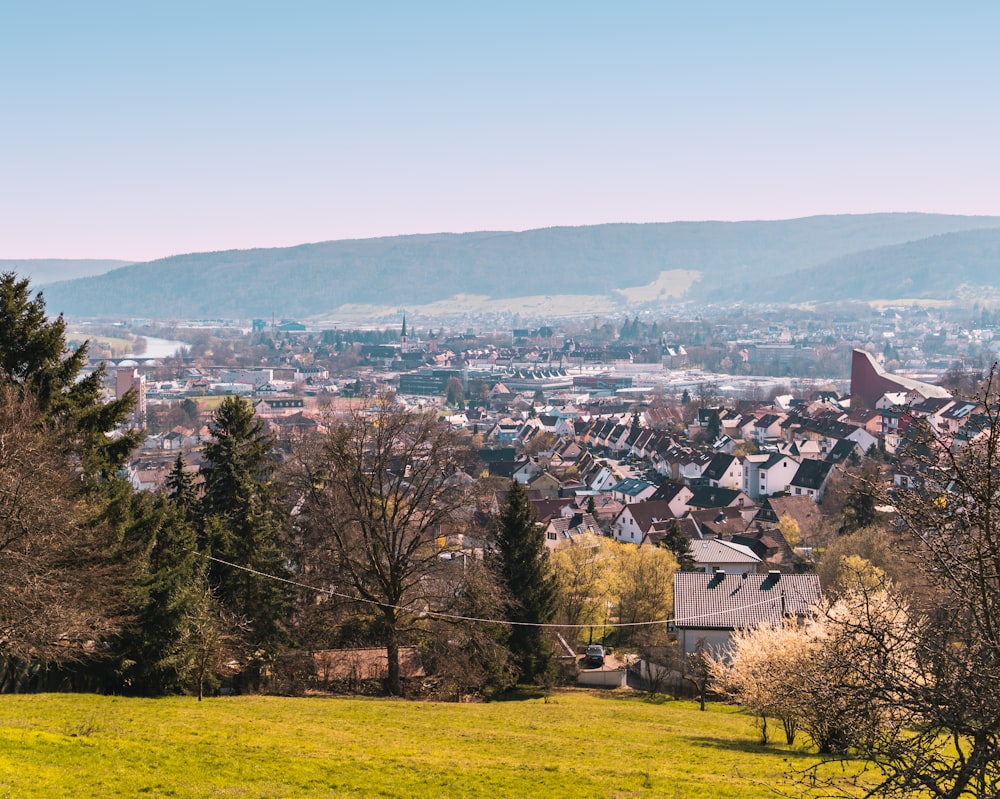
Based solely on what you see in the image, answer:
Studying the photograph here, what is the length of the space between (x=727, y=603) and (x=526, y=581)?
6.84m

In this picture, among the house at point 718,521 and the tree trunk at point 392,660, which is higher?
the tree trunk at point 392,660

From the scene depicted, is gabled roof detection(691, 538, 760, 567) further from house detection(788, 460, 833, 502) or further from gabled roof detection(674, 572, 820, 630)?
house detection(788, 460, 833, 502)

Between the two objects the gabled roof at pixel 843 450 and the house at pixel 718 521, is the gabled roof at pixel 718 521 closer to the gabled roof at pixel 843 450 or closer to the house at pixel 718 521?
the house at pixel 718 521

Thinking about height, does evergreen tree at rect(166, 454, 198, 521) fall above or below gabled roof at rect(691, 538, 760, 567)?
above

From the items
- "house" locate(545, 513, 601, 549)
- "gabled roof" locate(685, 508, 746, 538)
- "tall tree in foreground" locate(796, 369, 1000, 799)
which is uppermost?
"tall tree in foreground" locate(796, 369, 1000, 799)

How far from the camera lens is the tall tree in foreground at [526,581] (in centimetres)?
2534

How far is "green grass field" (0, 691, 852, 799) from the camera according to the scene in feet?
37.7

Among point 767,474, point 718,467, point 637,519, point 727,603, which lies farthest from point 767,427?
point 727,603

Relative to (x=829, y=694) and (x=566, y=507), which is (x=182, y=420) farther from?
(x=829, y=694)

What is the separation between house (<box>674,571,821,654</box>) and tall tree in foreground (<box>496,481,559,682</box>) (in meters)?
Result: 4.57

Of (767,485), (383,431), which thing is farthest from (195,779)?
(767,485)

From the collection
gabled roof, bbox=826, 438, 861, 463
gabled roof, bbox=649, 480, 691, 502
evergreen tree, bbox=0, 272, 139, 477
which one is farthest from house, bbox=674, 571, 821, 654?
gabled roof, bbox=826, 438, 861, 463

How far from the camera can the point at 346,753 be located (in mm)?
13750

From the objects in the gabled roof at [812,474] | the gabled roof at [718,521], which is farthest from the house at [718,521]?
the gabled roof at [812,474]
